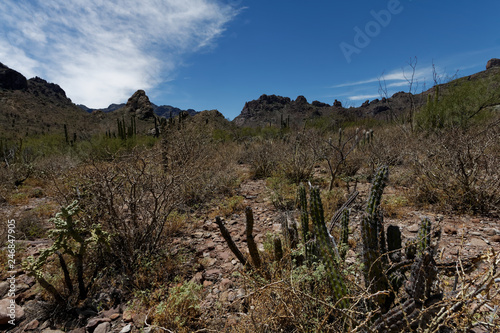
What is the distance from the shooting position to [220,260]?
325 centimetres

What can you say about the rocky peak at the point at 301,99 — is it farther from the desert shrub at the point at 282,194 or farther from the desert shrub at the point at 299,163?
the desert shrub at the point at 282,194

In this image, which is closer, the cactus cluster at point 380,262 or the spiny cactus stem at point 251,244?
the cactus cluster at point 380,262

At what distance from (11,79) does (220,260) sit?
9014 centimetres

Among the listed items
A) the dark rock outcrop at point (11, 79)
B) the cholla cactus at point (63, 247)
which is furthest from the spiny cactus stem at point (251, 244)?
the dark rock outcrop at point (11, 79)

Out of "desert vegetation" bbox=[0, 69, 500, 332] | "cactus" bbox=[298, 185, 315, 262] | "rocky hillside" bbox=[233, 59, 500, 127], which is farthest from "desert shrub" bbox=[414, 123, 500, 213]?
"rocky hillside" bbox=[233, 59, 500, 127]

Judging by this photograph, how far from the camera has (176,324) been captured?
6.83 feet

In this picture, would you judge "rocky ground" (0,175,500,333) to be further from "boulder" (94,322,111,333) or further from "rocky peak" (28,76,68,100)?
"rocky peak" (28,76,68,100)

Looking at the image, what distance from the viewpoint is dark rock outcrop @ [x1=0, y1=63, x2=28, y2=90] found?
5825 centimetres

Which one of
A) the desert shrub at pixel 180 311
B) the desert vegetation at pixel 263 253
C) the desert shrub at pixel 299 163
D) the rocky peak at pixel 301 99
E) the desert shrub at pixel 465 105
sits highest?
the rocky peak at pixel 301 99

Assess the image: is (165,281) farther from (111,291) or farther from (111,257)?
(111,257)

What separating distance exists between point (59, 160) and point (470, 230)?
1440 cm

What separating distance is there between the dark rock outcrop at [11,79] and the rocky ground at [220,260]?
82.3 metres

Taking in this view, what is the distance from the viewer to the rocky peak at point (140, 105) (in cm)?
4690

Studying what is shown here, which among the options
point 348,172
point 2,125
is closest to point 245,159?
point 348,172
